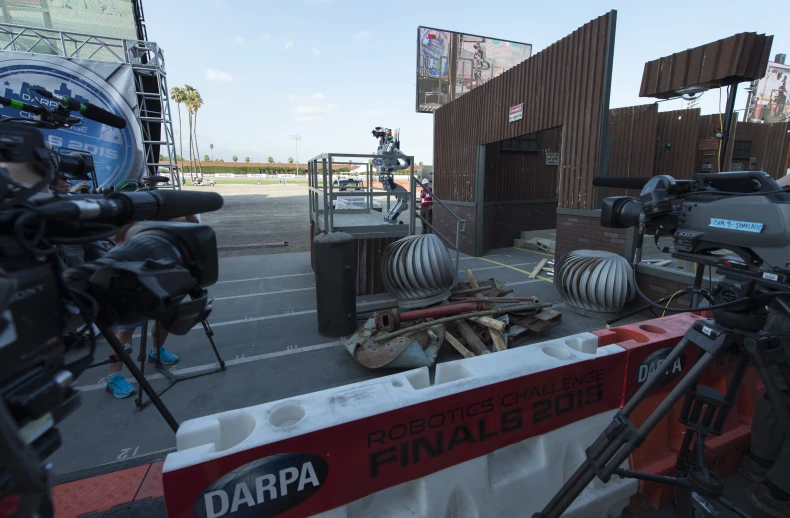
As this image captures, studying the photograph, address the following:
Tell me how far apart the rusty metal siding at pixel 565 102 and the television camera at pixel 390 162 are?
281 centimetres

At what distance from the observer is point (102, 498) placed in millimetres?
2115

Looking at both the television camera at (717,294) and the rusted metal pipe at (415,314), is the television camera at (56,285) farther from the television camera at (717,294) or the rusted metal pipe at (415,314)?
the rusted metal pipe at (415,314)

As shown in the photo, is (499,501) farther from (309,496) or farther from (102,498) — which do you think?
(102,498)

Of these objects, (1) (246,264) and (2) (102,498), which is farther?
(1) (246,264)

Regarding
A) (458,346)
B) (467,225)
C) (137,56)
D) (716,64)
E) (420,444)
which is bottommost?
(458,346)

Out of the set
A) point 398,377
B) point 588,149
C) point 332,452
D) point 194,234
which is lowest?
point 332,452

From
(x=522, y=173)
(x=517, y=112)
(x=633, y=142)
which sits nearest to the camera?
(x=517, y=112)

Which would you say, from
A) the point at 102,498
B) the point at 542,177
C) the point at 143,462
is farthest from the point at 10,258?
the point at 542,177

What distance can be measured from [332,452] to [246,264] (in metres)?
8.29

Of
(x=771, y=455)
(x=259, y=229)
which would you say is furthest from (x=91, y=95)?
(x=771, y=455)

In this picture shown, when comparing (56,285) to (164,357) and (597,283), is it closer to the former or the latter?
(164,357)

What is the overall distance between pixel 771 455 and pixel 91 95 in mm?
10380

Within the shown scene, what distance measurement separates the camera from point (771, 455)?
216 centimetres

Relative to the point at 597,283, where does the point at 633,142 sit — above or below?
above
